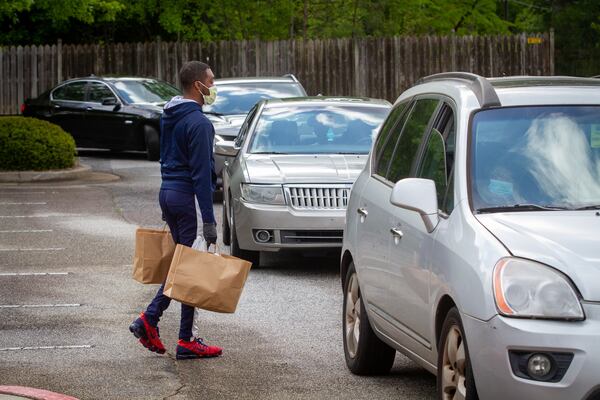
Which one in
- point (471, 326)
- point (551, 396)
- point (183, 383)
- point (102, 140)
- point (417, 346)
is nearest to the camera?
point (551, 396)

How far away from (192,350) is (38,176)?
15.3m

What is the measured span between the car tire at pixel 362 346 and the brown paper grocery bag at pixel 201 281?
2.42 ft

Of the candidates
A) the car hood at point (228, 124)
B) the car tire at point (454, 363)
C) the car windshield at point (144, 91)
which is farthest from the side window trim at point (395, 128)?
the car windshield at point (144, 91)

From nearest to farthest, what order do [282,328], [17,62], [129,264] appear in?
1. [282,328]
2. [129,264]
3. [17,62]

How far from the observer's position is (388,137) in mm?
8453

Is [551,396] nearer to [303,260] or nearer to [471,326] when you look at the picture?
[471,326]

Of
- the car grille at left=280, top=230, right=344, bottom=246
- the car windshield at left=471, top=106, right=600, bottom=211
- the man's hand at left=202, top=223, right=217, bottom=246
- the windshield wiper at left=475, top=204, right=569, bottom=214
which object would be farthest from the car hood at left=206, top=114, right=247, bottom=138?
the windshield wiper at left=475, top=204, right=569, bottom=214

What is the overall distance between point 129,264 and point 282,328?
4039 millimetres

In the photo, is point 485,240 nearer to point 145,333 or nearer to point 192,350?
point 192,350

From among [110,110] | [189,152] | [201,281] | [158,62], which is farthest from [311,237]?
[158,62]

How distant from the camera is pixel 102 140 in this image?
2919 centimetres

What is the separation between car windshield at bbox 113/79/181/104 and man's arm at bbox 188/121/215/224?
20.1 meters

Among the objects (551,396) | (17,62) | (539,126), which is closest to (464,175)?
(539,126)

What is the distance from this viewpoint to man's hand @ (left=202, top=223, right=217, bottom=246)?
28.3 feet
